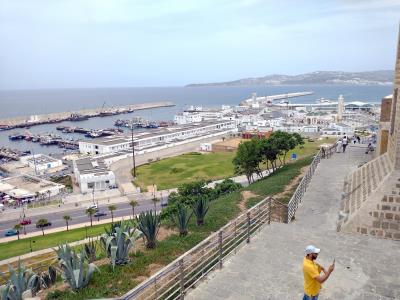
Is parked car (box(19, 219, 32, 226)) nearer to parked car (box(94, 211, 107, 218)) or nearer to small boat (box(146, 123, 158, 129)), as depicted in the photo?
parked car (box(94, 211, 107, 218))

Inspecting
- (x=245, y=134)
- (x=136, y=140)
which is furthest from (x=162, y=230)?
(x=245, y=134)

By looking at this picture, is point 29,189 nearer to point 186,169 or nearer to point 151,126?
point 186,169

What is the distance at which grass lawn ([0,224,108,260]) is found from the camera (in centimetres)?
2094

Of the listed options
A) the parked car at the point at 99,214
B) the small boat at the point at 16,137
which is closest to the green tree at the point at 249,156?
the parked car at the point at 99,214

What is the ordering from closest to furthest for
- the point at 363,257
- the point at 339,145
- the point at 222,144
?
the point at 363,257, the point at 339,145, the point at 222,144

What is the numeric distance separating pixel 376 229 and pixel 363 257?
1.80 m

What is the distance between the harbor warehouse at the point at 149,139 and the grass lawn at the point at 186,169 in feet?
31.8

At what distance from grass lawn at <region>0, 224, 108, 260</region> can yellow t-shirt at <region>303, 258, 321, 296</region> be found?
18.9m

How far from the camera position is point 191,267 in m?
6.74

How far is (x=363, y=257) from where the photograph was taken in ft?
22.6

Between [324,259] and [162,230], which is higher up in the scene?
[324,259]

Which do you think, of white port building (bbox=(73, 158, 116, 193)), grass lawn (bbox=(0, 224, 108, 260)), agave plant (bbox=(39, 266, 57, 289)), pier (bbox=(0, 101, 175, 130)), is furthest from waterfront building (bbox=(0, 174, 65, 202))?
pier (bbox=(0, 101, 175, 130))

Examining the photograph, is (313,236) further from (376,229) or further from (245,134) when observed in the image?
(245,134)

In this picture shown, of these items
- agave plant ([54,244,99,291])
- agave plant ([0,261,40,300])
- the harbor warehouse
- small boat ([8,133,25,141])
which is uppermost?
agave plant ([54,244,99,291])
